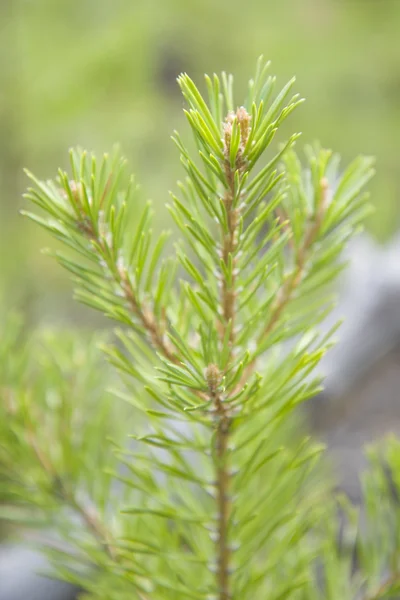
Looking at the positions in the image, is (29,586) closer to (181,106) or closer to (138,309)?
(138,309)

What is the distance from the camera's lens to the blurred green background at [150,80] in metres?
1.10

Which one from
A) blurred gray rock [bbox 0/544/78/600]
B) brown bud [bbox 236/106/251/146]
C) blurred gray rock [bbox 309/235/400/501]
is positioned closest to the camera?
brown bud [bbox 236/106/251/146]

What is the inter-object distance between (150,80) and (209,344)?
1.27 meters

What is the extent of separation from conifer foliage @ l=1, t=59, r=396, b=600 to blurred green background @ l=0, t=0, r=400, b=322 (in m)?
0.38

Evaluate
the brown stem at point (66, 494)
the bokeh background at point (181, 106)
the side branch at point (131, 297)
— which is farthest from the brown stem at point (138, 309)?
the bokeh background at point (181, 106)

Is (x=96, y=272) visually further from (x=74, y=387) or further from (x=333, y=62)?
(x=333, y=62)

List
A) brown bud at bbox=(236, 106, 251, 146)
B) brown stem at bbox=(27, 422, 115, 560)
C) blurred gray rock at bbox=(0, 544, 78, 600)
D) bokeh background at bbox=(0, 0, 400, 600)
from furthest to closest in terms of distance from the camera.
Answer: bokeh background at bbox=(0, 0, 400, 600) < blurred gray rock at bbox=(0, 544, 78, 600) < brown stem at bbox=(27, 422, 115, 560) < brown bud at bbox=(236, 106, 251, 146)

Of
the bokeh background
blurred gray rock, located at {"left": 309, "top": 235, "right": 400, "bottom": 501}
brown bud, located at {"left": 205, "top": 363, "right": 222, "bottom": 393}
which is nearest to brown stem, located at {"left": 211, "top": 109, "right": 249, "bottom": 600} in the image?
brown bud, located at {"left": 205, "top": 363, "right": 222, "bottom": 393}

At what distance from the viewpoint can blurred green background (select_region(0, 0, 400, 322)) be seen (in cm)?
110

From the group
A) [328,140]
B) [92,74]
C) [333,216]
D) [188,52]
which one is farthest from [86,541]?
[188,52]

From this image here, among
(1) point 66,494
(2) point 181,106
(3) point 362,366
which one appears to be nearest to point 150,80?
(2) point 181,106

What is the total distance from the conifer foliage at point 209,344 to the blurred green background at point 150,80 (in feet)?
1.23

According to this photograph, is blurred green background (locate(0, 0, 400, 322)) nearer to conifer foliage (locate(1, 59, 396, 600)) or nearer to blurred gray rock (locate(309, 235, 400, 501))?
blurred gray rock (locate(309, 235, 400, 501))

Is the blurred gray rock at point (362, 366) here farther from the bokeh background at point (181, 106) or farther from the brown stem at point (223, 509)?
the brown stem at point (223, 509)
